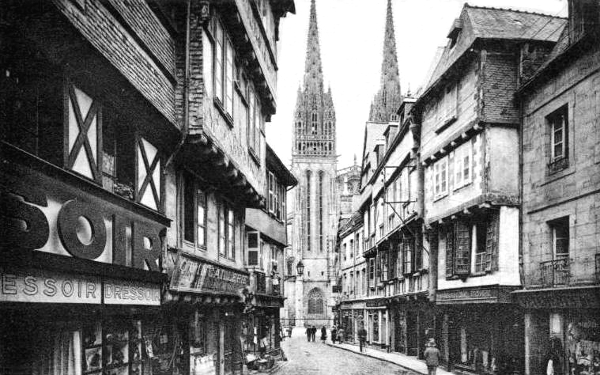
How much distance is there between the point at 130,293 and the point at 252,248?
14158 mm

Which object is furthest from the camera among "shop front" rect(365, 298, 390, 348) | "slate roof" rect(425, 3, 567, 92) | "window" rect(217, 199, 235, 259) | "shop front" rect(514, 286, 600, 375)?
"shop front" rect(365, 298, 390, 348)

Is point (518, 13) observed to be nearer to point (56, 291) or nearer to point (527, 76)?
point (527, 76)

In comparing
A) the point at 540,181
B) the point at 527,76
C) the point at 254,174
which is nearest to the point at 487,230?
the point at 540,181

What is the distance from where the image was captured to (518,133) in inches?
813

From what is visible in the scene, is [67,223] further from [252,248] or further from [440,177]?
[440,177]

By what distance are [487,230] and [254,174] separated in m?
8.06

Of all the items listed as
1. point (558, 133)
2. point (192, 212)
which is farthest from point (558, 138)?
point (192, 212)

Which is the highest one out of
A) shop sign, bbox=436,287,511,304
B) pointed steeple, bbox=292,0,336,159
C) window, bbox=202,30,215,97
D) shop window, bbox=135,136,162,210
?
pointed steeple, bbox=292,0,336,159

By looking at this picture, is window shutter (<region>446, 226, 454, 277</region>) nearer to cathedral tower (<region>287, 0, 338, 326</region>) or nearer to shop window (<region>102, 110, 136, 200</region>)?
shop window (<region>102, 110, 136, 200</region>)

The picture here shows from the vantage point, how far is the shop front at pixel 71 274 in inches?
252

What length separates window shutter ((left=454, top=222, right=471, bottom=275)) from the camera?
22.5 metres

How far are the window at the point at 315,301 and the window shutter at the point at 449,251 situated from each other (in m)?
85.0

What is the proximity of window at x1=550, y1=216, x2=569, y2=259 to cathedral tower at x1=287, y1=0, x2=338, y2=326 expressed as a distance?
292ft

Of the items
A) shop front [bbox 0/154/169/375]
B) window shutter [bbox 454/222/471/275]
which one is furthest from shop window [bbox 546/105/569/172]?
shop front [bbox 0/154/169/375]
